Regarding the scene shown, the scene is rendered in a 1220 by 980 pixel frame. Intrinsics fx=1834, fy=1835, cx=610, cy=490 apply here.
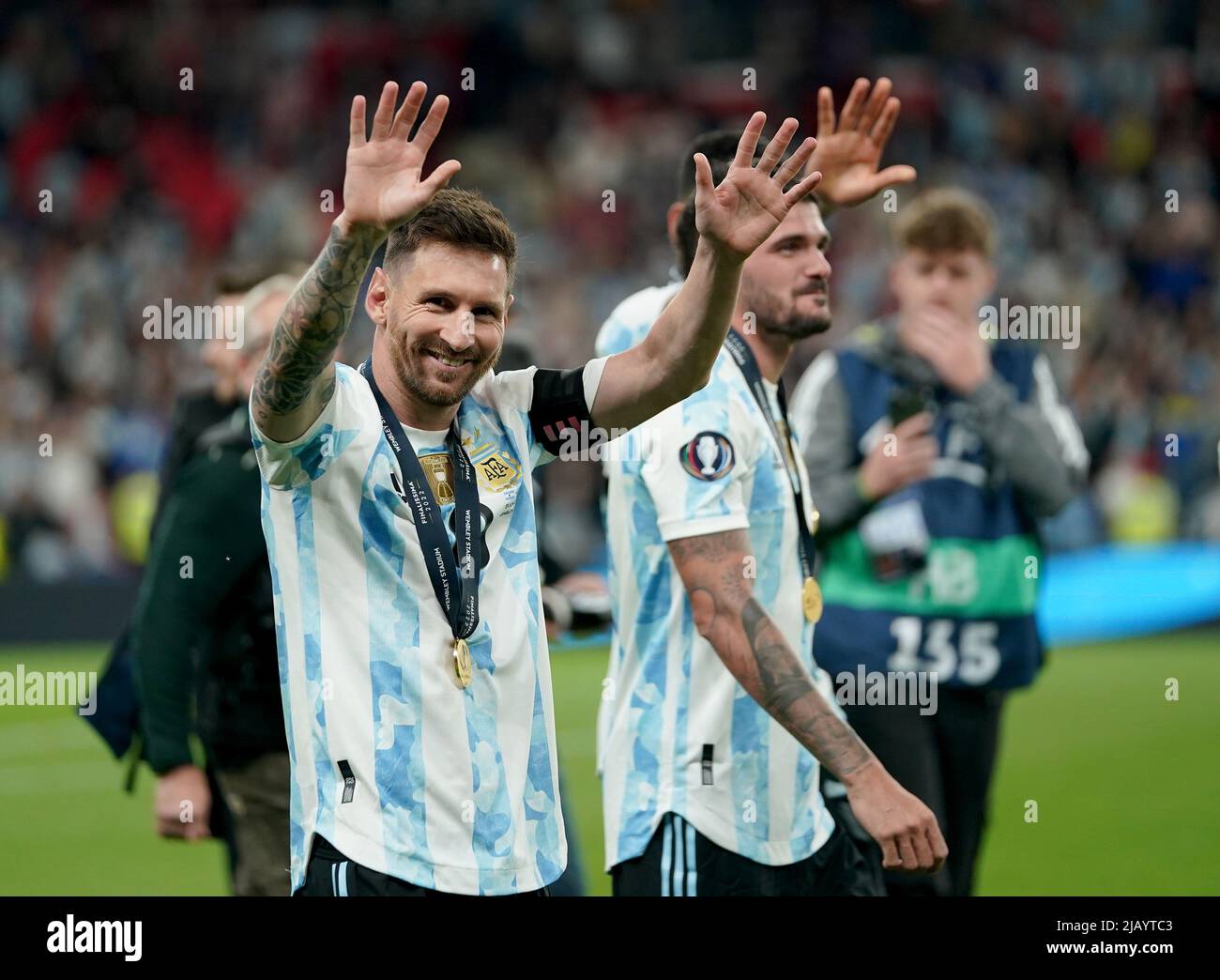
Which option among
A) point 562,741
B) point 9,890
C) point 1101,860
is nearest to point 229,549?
point 9,890

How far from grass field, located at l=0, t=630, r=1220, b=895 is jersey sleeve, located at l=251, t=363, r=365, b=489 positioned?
449 cm

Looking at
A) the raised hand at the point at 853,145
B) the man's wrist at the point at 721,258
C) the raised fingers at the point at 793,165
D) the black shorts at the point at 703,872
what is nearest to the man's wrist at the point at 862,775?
the black shorts at the point at 703,872

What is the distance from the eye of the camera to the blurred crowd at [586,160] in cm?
1967

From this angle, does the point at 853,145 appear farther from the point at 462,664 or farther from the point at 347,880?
the point at 347,880

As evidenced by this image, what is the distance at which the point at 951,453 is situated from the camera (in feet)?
20.9

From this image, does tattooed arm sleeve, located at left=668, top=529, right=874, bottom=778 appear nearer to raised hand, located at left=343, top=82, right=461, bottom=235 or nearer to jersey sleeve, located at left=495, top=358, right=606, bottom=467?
jersey sleeve, located at left=495, top=358, right=606, bottom=467

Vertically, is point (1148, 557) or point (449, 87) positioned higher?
point (449, 87)

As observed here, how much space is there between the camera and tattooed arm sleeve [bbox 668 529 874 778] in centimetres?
414

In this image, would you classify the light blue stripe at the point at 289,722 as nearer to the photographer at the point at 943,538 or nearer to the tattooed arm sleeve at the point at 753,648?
the tattooed arm sleeve at the point at 753,648

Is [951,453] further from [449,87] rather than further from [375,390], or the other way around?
[449,87]

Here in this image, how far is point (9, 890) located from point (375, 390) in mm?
5508

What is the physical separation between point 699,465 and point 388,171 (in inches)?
52.8

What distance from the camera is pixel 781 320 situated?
187 inches
